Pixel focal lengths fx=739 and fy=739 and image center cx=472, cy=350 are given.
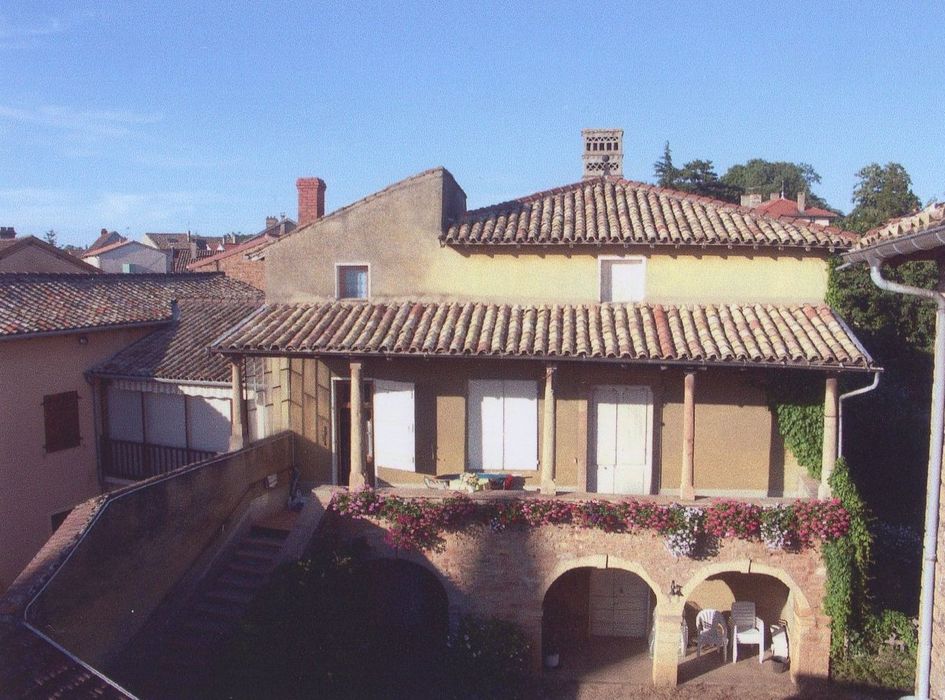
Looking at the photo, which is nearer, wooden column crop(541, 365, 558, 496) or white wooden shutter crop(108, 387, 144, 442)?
wooden column crop(541, 365, 558, 496)

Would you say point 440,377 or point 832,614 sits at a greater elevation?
point 440,377

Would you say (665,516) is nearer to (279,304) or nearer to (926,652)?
(926,652)

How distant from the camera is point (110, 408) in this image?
771 inches

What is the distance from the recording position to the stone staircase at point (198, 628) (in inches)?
447

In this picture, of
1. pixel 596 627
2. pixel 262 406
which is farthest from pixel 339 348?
pixel 596 627

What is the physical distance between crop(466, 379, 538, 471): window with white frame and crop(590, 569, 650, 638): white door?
2.94 m

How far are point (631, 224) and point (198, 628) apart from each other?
35.4ft

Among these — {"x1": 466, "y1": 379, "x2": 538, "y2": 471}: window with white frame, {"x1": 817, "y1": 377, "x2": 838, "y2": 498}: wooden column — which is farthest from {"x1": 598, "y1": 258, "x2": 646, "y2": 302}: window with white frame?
{"x1": 817, "y1": 377, "x2": 838, "y2": 498}: wooden column

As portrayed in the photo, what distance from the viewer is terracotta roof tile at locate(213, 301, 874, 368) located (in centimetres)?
1272

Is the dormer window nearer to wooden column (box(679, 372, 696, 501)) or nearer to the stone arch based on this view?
wooden column (box(679, 372, 696, 501))

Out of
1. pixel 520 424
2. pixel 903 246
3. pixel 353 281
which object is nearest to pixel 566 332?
pixel 520 424

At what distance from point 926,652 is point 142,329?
781 inches

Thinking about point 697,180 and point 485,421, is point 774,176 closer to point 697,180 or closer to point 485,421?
point 697,180

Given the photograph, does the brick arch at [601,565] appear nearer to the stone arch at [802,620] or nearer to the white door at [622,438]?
the stone arch at [802,620]
